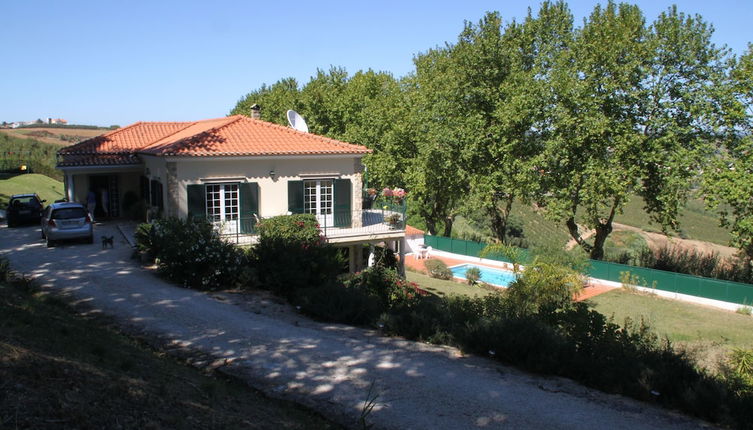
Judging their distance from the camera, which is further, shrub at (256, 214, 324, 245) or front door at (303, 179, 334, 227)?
front door at (303, 179, 334, 227)

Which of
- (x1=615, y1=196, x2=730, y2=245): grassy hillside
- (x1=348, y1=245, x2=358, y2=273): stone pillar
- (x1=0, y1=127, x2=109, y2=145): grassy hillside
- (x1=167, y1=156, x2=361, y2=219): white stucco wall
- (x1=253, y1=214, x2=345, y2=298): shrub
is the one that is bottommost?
(x1=615, y1=196, x2=730, y2=245): grassy hillside

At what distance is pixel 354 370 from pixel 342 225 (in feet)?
43.5

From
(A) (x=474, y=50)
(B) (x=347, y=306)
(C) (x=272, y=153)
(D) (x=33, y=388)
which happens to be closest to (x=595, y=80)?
(A) (x=474, y=50)

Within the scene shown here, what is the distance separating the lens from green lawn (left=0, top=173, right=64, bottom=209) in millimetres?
34184

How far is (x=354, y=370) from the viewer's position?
8.20 metres

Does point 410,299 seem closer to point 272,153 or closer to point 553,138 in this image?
point 272,153

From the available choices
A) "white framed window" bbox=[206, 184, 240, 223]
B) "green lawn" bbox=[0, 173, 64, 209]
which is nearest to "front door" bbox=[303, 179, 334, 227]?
"white framed window" bbox=[206, 184, 240, 223]

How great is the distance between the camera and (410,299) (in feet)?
42.0

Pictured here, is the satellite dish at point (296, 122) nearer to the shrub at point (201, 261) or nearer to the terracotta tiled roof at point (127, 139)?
the terracotta tiled roof at point (127, 139)

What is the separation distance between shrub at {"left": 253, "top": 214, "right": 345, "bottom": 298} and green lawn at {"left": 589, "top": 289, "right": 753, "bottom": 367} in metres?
8.56

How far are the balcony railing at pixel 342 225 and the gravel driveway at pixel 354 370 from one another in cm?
576

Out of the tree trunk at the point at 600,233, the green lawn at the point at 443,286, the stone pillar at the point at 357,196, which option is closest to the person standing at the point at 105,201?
the stone pillar at the point at 357,196

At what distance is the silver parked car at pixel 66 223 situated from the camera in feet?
59.3

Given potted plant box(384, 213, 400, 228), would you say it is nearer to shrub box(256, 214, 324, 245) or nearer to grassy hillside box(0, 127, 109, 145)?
shrub box(256, 214, 324, 245)
